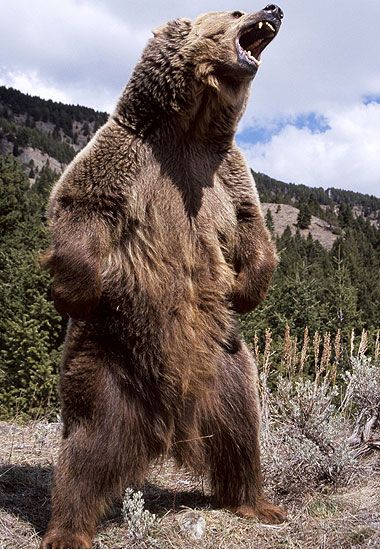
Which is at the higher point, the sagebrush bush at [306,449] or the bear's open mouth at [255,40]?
the bear's open mouth at [255,40]

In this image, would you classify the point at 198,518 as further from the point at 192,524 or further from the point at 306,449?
the point at 306,449

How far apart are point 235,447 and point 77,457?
0.88 metres

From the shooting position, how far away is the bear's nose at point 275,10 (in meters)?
3.11

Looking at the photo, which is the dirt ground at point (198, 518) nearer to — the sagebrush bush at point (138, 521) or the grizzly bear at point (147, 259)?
the sagebrush bush at point (138, 521)

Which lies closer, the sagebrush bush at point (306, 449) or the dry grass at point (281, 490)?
the dry grass at point (281, 490)

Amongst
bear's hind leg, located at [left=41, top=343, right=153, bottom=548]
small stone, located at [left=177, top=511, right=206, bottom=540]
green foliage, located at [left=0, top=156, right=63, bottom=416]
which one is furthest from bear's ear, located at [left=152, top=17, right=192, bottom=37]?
green foliage, located at [left=0, top=156, right=63, bottom=416]

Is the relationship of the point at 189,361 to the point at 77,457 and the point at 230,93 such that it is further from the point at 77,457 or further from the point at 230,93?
the point at 230,93

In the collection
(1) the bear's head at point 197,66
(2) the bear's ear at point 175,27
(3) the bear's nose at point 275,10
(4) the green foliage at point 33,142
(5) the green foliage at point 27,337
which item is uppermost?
(4) the green foliage at point 33,142

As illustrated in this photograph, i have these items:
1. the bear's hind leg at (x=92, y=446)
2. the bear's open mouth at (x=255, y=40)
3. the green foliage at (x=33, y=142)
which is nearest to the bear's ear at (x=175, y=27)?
the bear's open mouth at (x=255, y=40)

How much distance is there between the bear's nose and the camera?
311 centimetres

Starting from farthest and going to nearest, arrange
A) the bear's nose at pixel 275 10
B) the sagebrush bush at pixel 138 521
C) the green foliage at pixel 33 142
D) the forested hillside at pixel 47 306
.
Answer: the green foliage at pixel 33 142
the forested hillside at pixel 47 306
the sagebrush bush at pixel 138 521
the bear's nose at pixel 275 10

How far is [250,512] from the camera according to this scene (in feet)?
11.6

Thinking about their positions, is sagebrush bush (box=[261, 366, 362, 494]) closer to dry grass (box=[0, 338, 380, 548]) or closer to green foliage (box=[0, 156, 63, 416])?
dry grass (box=[0, 338, 380, 548])

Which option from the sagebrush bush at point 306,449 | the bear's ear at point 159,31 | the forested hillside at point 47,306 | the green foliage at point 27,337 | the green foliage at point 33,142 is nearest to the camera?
the bear's ear at point 159,31
